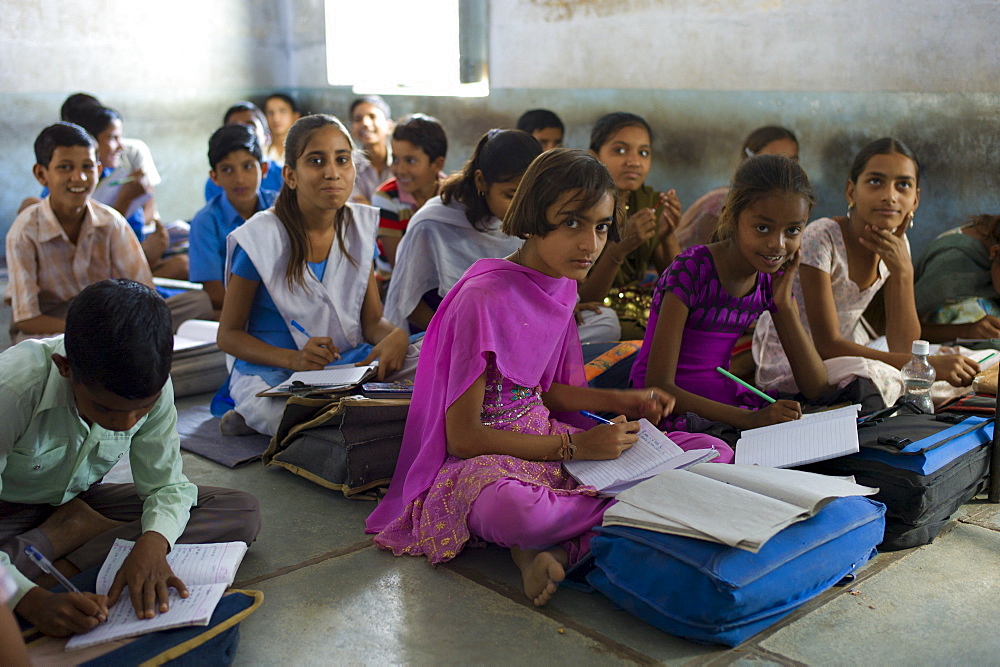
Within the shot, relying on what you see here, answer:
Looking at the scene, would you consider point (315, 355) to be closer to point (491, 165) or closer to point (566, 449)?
point (491, 165)

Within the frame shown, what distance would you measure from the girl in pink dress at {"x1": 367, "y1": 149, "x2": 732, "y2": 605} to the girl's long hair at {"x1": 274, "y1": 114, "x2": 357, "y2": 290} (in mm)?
858

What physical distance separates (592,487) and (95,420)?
1091 mm

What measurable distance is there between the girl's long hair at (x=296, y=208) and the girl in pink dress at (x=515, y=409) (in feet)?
2.81

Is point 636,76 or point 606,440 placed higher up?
point 636,76

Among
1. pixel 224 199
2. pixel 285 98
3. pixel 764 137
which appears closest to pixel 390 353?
pixel 224 199

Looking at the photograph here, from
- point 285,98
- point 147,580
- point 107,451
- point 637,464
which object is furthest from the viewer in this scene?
point 285,98

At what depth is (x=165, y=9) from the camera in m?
7.10

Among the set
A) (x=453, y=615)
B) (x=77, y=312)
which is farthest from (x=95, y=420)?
(x=453, y=615)

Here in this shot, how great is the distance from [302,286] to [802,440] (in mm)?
1702

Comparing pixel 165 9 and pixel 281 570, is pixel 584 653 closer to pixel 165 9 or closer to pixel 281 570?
pixel 281 570

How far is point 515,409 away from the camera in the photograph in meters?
2.40

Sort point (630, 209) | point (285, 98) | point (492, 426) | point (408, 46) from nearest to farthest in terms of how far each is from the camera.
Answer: point (492, 426)
point (630, 209)
point (408, 46)
point (285, 98)

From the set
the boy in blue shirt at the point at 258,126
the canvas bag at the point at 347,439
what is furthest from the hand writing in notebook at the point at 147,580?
the boy in blue shirt at the point at 258,126

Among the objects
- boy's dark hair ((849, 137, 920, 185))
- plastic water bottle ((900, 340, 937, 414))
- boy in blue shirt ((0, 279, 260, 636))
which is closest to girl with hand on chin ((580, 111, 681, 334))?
boy's dark hair ((849, 137, 920, 185))
